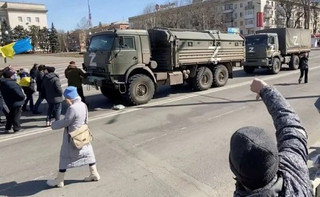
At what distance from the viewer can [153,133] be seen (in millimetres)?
7039

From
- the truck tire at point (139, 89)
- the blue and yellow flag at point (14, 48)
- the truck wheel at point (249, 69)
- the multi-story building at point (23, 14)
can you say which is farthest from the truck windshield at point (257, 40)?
the multi-story building at point (23, 14)

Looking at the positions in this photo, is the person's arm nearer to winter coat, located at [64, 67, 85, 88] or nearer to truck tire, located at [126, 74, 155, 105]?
truck tire, located at [126, 74, 155, 105]

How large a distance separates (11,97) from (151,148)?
3.93 m

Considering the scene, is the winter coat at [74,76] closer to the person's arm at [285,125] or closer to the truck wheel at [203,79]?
the truck wheel at [203,79]

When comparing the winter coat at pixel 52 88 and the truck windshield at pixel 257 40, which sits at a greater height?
the truck windshield at pixel 257 40

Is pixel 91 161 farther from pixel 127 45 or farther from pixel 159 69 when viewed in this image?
pixel 159 69

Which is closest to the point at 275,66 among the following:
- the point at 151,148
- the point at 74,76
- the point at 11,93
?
the point at 74,76

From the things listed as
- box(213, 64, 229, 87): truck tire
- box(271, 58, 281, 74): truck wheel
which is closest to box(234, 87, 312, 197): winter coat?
box(213, 64, 229, 87): truck tire

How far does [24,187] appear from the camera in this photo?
15.2ft

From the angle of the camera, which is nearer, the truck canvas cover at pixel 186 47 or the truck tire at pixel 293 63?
the truck canvas cover at pixel 186 47

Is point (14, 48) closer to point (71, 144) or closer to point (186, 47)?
point (186, 47)

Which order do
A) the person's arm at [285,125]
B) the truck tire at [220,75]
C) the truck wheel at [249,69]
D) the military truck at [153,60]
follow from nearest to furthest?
the person's arm at [285,125], the military truck at [153,60], the truck tire at [220,75], the truck wheel at [249,69]

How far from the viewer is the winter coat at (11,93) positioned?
7520mm

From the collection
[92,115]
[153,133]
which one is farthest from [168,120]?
[92,115]
